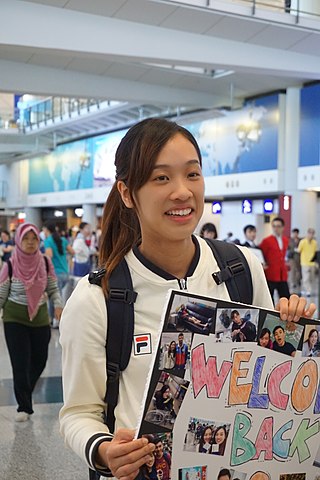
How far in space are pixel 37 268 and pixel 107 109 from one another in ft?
68.6

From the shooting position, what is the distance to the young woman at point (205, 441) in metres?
1.44

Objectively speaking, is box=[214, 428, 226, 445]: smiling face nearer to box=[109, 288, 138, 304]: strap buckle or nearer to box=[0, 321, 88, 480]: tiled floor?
box=[109, 288, 138, 304]: strap buckle

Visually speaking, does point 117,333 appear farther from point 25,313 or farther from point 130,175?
point 25,313

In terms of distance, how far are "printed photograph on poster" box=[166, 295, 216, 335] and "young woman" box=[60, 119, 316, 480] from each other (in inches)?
5.8

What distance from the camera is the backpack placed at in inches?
62.9

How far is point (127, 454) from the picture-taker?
1364 millimetres

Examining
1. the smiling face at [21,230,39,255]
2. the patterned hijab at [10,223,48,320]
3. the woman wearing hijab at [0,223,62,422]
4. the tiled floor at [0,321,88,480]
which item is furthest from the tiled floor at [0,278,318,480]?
the smiling face at [21,230,39,255]

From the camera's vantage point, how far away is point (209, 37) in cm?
1451

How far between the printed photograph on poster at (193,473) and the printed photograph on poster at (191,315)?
299mm

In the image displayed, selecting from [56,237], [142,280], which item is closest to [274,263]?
[56,237]

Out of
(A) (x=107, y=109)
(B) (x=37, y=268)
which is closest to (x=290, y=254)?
(A) (x=107, y=109)

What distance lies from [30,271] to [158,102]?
49.5ft

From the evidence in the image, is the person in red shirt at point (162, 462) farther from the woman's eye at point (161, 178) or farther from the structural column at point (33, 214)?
the structural column at point (33, 214)

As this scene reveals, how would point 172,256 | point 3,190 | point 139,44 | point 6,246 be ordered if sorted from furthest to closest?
point 3,190 → point 6,246 → point 139,44 → point 172,256
